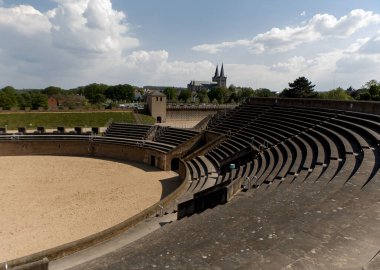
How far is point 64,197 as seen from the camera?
2100 cm

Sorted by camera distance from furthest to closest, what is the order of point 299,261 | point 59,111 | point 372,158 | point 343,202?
1. point 59,111
2. point 372,158
3. point 343,202
4. point 299,261

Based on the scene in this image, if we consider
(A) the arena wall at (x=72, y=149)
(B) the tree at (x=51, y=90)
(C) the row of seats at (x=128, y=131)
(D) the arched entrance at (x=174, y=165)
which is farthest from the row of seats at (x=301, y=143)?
(B) the tree at (x=51, y=90)

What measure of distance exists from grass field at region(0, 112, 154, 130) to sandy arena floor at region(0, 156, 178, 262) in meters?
14.1

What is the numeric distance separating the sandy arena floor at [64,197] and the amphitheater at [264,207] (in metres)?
0.36

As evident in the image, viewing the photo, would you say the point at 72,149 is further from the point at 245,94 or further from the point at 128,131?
the point at 245,94

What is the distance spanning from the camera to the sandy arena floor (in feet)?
49.9

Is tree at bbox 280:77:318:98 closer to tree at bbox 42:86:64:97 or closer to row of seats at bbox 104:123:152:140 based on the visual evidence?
row of seats at bbox 104:123:152:140

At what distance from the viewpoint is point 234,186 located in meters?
13.2

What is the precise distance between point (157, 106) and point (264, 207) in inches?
1816

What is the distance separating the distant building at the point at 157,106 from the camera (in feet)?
178

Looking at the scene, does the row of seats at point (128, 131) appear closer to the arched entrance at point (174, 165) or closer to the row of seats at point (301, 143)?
the arched entrance at point (174, 165)

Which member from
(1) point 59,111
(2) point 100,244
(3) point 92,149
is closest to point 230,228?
(2) point 100,244

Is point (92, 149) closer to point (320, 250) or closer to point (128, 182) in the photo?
point (128, 182)

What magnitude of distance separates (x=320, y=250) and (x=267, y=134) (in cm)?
2103
